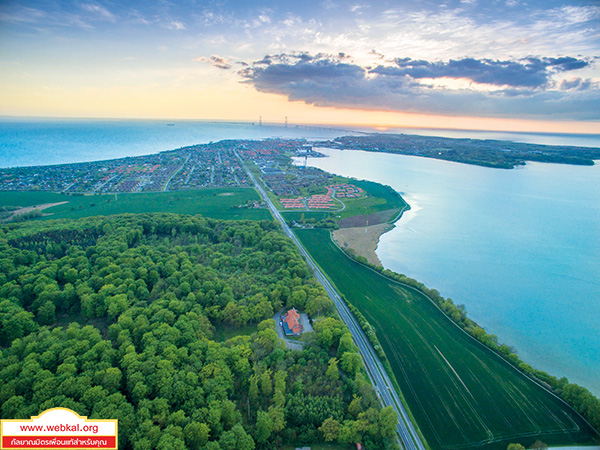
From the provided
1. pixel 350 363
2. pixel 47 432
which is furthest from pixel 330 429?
pixel 47 432

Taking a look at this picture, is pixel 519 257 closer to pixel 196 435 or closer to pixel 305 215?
pixel 305 215

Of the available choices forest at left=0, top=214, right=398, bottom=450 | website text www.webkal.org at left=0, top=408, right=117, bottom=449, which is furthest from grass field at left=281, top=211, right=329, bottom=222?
website text www.webkal.org at left=0, top=408, right=117, bottom=449

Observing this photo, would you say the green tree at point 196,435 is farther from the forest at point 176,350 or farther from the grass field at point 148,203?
the grass field at point 148,203

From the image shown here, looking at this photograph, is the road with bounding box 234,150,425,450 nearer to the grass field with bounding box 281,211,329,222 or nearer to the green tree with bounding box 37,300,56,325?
the grass field with bounding box 281,211,329,222

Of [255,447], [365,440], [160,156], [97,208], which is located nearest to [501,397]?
[365,440]

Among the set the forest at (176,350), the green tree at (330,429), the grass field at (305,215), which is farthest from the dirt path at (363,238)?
the green tree at (330,429)

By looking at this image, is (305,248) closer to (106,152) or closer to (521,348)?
(521,348)
